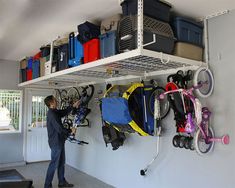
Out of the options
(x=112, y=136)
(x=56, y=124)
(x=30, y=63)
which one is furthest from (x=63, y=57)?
(x=30, y=63)

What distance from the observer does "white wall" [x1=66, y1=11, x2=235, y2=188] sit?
8.91 feet

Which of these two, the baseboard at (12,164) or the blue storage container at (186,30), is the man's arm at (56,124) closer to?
the blue storage container at (186,30)

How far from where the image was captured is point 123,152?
4148mm

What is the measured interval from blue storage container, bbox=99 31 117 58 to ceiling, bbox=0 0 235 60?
327 millimetres

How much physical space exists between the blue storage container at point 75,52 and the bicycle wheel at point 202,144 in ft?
6.10

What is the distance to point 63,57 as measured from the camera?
394 cm

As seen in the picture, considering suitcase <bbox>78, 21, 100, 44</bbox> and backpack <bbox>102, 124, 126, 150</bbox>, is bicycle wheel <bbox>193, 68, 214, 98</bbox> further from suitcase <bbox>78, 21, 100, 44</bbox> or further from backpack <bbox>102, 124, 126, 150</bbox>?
backpack <bbox>102, 124, 126, 150</bbox>

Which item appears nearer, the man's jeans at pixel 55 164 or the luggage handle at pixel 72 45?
the luggage handle at pixel 72 45

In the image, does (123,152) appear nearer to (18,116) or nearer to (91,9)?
(91,9)

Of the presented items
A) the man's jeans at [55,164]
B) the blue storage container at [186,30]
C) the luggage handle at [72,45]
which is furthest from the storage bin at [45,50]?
the blue storage container at [186,30]

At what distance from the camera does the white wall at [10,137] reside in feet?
19.1

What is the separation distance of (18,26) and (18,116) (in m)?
3.22

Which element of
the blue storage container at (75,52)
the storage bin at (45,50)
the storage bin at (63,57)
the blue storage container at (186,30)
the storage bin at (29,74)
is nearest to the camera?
the blue storage container at (186,30)

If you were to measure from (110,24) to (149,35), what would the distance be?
0.68 m
